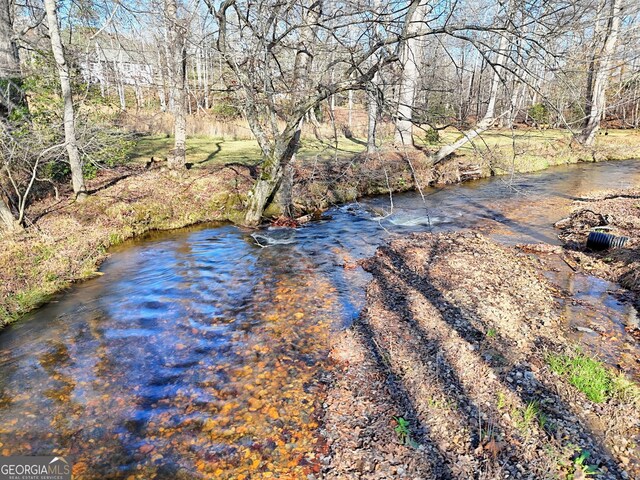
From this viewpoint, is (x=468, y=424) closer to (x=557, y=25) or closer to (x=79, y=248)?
(x=557, y=25)

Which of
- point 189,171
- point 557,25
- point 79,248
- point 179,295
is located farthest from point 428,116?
point 189,171

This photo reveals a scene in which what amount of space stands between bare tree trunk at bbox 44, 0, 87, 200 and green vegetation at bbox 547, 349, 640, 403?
11308 millimetres

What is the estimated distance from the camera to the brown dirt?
8211 millimetres

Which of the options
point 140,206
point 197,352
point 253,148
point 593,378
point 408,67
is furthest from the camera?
point 253,148

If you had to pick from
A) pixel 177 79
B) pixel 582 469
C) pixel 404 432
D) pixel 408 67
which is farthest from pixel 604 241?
pixel 177 79

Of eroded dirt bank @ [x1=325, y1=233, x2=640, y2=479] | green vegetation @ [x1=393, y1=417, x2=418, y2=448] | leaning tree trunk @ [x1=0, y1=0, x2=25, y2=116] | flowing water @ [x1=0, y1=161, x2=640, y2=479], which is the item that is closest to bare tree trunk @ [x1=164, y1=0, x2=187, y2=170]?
leaning tree trunk @ [x1=0, y1=0, x2=25, y2=116]

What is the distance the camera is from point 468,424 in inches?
170

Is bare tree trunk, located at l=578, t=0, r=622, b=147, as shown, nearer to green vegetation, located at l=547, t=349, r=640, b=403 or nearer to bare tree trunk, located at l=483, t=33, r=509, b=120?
bare tree trunk, located at l=483, t=33, r=509, b=120

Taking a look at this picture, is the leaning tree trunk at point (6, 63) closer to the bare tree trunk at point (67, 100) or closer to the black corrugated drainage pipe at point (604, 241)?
the bare tree trunk at point (67, 100)

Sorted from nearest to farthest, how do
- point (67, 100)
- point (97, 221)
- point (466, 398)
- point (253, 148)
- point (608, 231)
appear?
point (466, 398) < point (608, 231) < point (67, 100) < point (97, 221) < point (253, 148)

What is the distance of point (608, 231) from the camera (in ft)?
34.4

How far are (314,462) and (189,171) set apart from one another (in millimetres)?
13043

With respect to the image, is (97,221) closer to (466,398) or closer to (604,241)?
(466,398)

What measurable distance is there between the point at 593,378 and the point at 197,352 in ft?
16.8
